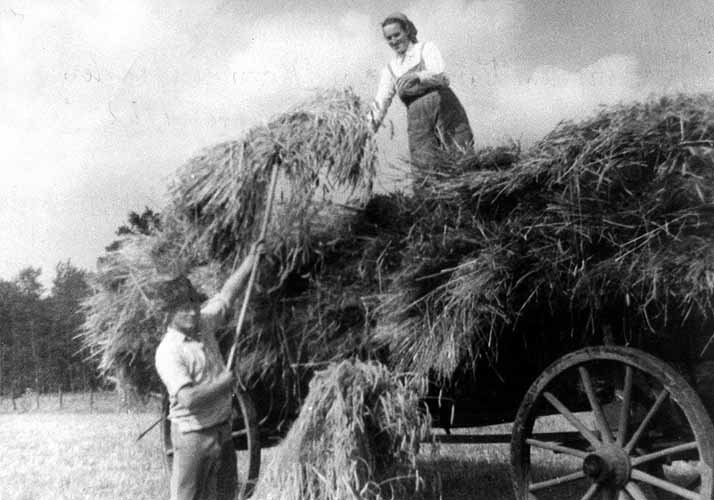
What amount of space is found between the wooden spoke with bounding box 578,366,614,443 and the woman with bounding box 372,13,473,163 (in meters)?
1.71

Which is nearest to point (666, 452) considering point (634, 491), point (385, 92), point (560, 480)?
point (634, 491)

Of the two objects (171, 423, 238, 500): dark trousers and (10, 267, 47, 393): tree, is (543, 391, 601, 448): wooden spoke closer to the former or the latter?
(171, 423, 238, 500): dark trousers

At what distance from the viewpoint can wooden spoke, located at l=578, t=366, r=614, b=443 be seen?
3.22 metres

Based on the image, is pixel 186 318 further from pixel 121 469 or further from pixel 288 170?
pixel 121 469

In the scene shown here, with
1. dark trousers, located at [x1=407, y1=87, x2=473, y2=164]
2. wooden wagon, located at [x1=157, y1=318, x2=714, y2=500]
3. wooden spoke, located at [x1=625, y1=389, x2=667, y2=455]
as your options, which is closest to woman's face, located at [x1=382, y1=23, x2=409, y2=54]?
dark trousers, located at [x1=407, y1=87, x2=473, y2=164]

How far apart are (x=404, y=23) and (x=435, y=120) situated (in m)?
0.77

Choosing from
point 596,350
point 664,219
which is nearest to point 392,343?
point 596,350

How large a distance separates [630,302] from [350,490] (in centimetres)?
151

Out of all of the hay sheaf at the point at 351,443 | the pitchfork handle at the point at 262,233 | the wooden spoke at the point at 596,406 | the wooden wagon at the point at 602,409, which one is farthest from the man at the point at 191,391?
the wooden spoke at the point at 596,406

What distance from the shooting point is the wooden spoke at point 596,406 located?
10.6 ft

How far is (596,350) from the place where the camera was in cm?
315

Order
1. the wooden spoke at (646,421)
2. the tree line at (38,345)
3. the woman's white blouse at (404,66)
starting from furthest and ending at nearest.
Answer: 1. the tree line at (38,345)
2. the woman's white blouse at (404,66)
3. the wooden spoke at (646,421)

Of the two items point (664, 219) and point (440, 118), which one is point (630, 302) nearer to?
point (664, 219)

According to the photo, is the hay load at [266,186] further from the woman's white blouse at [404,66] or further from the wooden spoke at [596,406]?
the wooden spoke at [596,406]
